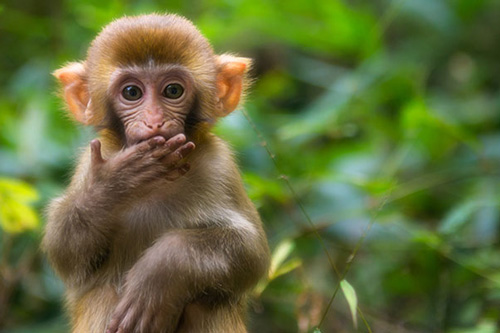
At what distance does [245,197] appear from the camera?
4.54m

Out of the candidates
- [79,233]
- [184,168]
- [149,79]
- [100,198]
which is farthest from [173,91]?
[79,233]

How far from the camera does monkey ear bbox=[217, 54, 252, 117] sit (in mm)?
4645

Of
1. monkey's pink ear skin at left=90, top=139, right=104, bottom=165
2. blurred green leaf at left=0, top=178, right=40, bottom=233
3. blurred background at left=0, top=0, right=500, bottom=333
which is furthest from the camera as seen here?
blurred background at left=0, top=0, right=500, bottom=333

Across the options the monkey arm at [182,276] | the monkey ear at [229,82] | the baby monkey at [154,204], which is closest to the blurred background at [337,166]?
the monkey ear at [229,82]

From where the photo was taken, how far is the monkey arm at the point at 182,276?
388 centimetres

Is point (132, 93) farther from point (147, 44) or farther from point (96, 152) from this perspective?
point (96, 152)

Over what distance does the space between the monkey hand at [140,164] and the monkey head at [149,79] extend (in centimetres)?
8

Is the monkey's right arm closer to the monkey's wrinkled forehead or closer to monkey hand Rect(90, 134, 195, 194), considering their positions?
monkey hand Rect(90, 134, 195, 194)

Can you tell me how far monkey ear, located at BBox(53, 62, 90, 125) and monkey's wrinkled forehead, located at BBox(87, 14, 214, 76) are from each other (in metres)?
0.18

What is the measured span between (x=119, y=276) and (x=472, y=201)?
11.7 ft

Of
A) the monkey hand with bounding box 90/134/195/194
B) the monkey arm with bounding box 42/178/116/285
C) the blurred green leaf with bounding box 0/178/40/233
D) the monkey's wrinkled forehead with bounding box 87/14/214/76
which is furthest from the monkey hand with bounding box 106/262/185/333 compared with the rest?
the blurred green leaf with bounding box 0/178/40/233

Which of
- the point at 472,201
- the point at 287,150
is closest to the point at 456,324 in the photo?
the point at 472,201

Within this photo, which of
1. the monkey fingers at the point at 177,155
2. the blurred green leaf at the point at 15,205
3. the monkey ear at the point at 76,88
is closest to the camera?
the monkey fingers at the point at 177,155

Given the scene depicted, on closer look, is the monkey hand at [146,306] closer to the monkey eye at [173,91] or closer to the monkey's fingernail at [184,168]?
the monkey's fingernail at [184,168]
